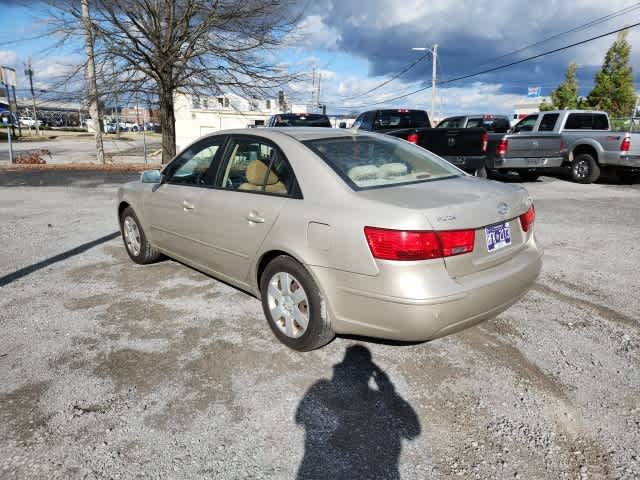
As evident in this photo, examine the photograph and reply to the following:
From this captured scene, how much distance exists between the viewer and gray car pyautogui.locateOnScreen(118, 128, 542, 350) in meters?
2.62

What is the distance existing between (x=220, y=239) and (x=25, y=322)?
174 centimetres

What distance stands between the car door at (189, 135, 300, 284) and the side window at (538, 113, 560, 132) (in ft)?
39.9

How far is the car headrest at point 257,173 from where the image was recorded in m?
3.40

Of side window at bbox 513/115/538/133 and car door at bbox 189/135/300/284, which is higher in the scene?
side window at bbox 513/115/538/133

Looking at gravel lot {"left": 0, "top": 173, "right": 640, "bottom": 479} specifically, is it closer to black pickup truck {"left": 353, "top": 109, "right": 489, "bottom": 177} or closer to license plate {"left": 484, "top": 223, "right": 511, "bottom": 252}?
license plate {"left": 484, "top": 223, "right": 511, "bottom": 252}

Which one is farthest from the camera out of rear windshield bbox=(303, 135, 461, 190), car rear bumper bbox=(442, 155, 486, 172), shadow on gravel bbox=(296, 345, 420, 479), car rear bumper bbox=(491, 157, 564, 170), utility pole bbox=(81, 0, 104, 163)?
utility pole bbox=(81, 0, 104, 163)

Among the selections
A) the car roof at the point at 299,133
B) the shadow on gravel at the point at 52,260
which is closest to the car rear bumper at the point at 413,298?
the car roof at the point at 299,133

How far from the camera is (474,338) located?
350 centimetres

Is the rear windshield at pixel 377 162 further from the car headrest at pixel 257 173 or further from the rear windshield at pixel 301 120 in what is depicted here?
the rear windshield at pixel 301 120

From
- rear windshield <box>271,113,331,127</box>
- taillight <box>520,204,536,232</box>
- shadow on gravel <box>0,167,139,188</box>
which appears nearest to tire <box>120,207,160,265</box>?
taillight <box>520,204,536,232</box>

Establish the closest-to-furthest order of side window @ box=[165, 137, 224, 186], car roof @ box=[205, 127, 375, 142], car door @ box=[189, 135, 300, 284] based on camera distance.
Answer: car door @ box=[189, 135, 300, 284], car roof @ box=[205, 127, 375, 142], side window @ box=[165, 137, 224, 186]

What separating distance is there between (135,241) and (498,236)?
3894mm

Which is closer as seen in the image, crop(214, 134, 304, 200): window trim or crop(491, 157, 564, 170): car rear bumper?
crop(214, 134, 304, 200): window trim

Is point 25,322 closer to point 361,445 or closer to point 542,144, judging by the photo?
point 361,445
